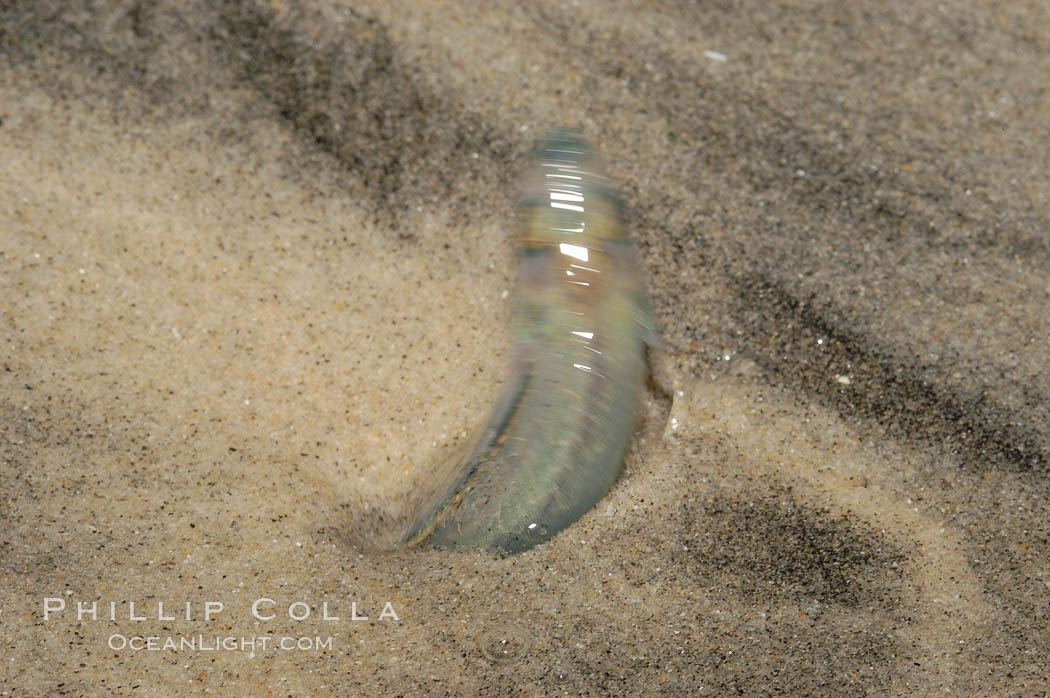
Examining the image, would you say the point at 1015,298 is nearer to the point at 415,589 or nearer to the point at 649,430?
the point at 649,430

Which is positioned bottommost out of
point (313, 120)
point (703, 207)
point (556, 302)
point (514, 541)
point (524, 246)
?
point (514, 541)

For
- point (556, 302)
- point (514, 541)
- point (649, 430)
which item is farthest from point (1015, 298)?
point (514, 541)

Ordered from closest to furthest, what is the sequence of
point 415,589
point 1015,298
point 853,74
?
1. point 415,589
2. point 1015,298
3. point 853,74
